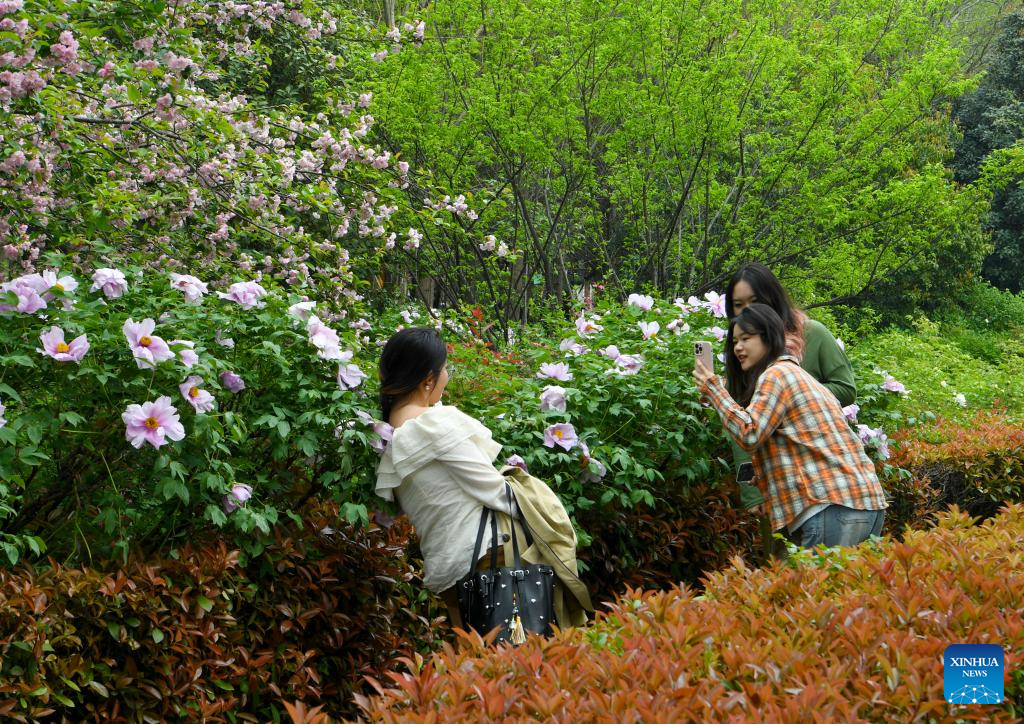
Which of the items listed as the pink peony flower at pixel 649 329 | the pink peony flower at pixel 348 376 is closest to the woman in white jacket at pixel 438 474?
the pink peony flower at pixel 348 376

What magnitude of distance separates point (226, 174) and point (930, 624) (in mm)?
3921

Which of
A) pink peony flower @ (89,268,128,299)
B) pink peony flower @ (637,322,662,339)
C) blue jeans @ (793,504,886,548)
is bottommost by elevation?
blue jeans @ (793,504,886,548)

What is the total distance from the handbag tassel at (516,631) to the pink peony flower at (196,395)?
1031mm

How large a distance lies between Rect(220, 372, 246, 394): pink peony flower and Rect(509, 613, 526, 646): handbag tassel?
107 centimetres

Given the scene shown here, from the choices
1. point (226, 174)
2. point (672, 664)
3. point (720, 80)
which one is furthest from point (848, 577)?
point (720, 80)

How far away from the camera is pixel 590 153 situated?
1006cm

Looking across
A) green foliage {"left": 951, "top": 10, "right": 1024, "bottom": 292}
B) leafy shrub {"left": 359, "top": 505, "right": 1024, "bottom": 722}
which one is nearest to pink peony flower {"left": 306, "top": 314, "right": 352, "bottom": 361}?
leafy shrub {"left": 359, "top": 505, "right": 1024, "bottom": 722}

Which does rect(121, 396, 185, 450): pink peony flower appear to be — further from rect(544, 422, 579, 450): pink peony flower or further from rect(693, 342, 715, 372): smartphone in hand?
rect(693, 342, 715, 372): smartphone in hand

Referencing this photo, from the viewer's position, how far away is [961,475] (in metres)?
5.65

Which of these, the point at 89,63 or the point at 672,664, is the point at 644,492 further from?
the point at 89,63

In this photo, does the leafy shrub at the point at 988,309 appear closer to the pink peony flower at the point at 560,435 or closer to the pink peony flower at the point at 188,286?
the pink peony flower at the point at 560,435

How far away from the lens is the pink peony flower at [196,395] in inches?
100

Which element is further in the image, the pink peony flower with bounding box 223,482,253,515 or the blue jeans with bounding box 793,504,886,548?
the blue jeans with bounding box 793,504,886,548

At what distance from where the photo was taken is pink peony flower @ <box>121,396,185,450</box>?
7.94ft
